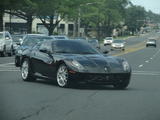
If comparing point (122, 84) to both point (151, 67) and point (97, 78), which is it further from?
point (151, 67)

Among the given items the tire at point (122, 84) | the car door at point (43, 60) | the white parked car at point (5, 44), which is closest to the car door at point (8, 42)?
the white parked car at point (5, 44)

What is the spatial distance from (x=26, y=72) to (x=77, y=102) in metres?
5.78

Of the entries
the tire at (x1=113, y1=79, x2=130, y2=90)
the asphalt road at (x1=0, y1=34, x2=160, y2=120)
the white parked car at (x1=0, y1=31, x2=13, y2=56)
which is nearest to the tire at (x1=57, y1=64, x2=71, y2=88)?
the asphalt road at (x1=0, y1=34, x2=160, y2=120)

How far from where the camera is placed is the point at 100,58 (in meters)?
16.5

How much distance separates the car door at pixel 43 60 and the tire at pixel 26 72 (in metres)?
0.30

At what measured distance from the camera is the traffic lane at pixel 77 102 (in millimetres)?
11086

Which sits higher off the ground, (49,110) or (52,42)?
(52,42)

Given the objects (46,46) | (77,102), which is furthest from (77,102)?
(46,46)

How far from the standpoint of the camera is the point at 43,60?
17.6 metres

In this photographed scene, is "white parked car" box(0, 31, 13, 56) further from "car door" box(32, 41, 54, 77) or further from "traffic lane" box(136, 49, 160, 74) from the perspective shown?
"car door" box(32, 41, 54, 77)

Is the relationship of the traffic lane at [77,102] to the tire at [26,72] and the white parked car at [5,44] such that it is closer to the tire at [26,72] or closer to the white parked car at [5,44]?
the tire at [26,72]

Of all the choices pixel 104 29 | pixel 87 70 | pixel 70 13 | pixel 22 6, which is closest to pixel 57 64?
pixel 87 70

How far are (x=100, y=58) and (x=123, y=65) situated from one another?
647 millimetres

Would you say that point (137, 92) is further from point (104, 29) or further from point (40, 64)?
point (104, 29)
